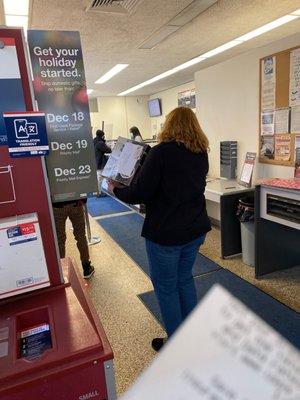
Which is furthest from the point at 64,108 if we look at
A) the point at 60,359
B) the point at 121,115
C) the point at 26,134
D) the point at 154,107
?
the point at 121,115

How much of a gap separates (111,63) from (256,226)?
3.83 m

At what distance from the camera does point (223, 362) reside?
0.32 metres

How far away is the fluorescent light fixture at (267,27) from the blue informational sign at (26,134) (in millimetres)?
3613

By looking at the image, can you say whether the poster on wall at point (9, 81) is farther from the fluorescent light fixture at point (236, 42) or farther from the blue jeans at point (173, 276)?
the fluorescent light fixture at point (236, 42)

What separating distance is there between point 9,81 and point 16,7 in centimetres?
240

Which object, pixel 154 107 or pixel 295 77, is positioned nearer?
pixel 295 77

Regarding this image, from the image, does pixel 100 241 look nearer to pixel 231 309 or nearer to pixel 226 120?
pixel 226 120

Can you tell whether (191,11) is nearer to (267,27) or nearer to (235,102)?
(235,102)

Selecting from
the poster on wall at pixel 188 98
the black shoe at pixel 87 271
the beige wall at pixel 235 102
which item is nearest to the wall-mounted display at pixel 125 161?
the black shoe at pixel 87 271

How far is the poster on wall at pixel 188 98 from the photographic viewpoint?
737 cm

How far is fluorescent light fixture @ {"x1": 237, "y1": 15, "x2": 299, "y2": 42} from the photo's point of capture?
357cm

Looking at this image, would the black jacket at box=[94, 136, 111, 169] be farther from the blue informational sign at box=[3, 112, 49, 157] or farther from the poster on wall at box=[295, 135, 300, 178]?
the blue informational sign at box=[3, 112, 49, 157]

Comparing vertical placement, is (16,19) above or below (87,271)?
above

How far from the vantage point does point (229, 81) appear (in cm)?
363
